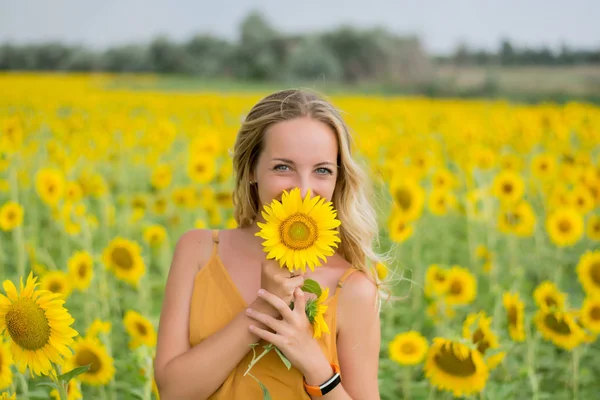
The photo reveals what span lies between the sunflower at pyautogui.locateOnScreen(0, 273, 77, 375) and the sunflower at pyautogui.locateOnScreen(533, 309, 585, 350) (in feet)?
4.81

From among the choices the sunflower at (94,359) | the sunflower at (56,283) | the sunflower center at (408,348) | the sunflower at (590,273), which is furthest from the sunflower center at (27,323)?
the sunflower at (590,273)

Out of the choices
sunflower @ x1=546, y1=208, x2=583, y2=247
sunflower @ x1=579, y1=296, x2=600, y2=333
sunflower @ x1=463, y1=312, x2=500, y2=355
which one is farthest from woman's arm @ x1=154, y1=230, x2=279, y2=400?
sunflower @ x1=546, y1=208, x2=583, y2=247

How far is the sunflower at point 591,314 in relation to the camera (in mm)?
2326

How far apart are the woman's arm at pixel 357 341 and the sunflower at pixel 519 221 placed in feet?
7.46

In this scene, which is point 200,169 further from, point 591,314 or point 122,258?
point 591,314

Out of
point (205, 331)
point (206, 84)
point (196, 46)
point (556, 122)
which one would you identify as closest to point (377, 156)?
point (556, 122)

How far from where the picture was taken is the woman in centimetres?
136

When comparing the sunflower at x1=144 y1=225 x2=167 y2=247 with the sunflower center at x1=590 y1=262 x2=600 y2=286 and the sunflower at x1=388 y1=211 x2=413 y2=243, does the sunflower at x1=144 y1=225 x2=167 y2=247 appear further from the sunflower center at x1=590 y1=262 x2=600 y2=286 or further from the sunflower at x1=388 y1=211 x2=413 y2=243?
the sunflower center at x1=590 y1=262 x2=600 y2=286

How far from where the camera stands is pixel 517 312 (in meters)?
2.23

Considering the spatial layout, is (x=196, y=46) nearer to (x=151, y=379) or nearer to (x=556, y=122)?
(x=556, y=122)

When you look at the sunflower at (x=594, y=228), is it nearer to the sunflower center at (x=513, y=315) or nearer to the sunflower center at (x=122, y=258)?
the sunflower center at (x=513, y=315)

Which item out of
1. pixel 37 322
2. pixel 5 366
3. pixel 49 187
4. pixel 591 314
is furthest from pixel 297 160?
pixel 49 187

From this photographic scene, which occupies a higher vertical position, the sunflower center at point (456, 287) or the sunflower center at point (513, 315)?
the sunflower center at point (513, 315)

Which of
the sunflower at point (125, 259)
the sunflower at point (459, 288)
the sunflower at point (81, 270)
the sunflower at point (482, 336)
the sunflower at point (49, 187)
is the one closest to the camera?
the sunflower at point (482, 336)
